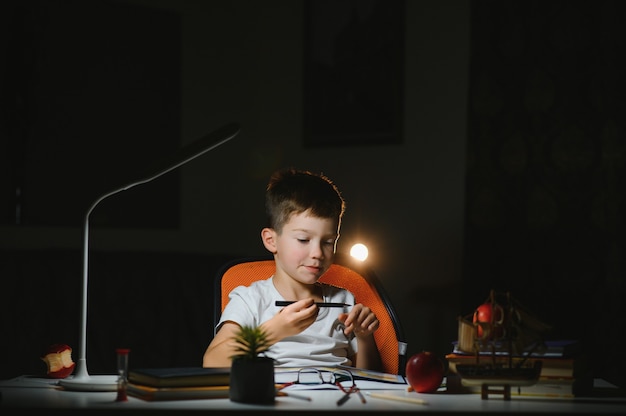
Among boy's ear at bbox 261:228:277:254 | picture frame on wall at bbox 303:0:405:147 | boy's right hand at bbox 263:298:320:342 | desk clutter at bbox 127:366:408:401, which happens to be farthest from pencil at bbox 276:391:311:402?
picture frame on wall at bbox 303:0:405:147

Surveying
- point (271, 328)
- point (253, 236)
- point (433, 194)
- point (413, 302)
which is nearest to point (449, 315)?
point (413, 302)

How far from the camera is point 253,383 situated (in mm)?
1405

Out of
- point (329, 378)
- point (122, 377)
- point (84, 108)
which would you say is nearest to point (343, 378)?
point (329, 378)

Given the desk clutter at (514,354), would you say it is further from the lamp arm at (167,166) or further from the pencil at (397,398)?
the lamp arm at (167,166)

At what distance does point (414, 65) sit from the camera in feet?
13.1

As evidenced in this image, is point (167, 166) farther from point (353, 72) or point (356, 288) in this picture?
point (353, 72)

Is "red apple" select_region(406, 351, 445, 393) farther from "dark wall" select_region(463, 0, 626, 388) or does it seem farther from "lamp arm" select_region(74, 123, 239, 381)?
"dark wall" select_region(463, 0, 626, 388)

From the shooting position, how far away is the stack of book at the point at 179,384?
56.5 inches

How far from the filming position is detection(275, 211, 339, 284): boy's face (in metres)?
2.04

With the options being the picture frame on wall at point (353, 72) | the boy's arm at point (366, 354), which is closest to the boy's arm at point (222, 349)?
the boy's arm at point (366, 354)

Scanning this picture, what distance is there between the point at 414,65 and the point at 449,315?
127 centimetres

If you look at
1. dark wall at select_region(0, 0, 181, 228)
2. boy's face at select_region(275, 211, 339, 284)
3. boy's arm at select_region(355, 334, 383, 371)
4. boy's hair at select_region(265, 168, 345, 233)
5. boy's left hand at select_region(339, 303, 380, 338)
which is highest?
dark wall at select_region(0, 0, 181, 228)

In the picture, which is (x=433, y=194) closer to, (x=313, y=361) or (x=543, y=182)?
(x=543, y=182)

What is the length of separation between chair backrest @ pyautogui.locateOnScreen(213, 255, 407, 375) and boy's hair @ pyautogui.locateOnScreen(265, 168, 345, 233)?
0.17 meters
